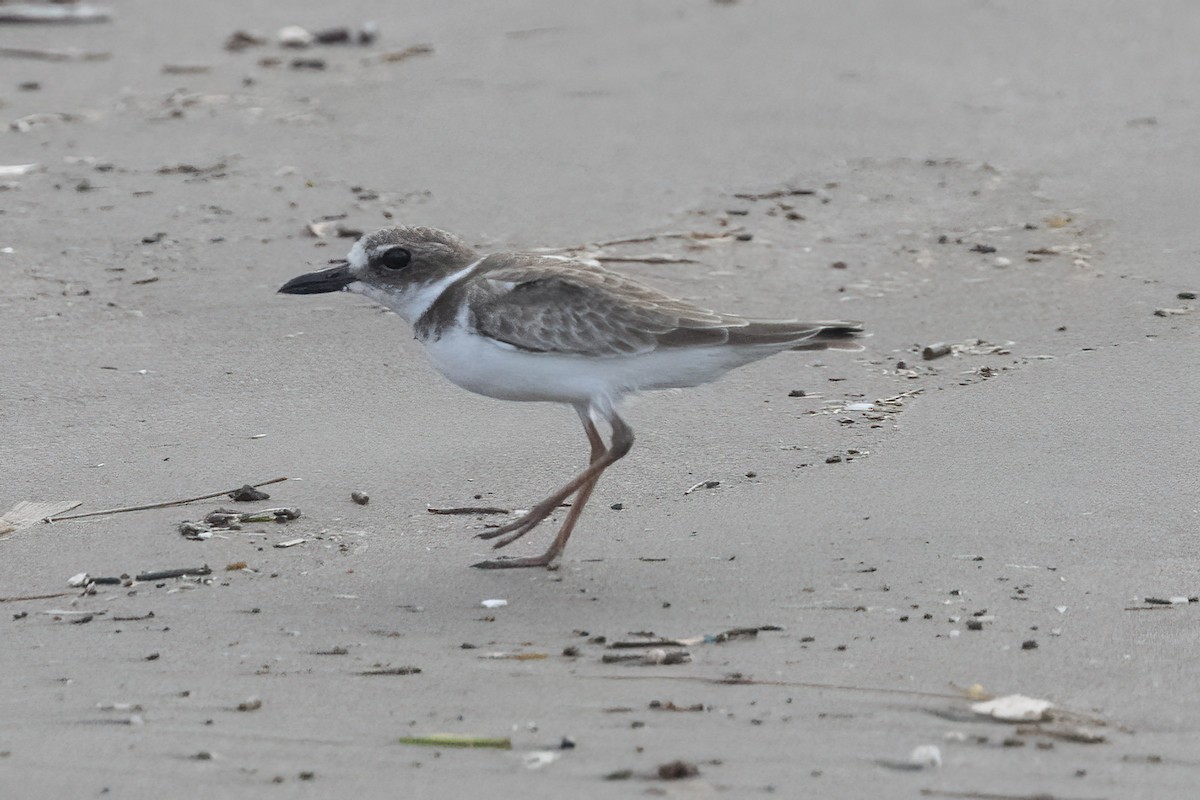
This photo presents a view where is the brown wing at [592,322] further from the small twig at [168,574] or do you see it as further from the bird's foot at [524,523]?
the small twig at [168,574]

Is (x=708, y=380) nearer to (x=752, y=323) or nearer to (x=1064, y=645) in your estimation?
(x=752, y=323)

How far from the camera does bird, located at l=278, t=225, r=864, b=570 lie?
564 centimetres

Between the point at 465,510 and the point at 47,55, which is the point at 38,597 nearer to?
the point at 465,510

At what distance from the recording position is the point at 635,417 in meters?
6.83

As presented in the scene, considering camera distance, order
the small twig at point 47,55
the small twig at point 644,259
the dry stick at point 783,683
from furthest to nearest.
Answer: the small twig at point 47,55
the small twig at point 644,259
the dry stick at point 783,683

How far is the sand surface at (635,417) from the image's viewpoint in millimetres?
4188

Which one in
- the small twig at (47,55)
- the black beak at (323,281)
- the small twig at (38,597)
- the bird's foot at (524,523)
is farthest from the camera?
the small twig at (47,55)

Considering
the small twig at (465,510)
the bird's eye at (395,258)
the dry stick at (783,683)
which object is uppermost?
the bird's eye at (395,258)

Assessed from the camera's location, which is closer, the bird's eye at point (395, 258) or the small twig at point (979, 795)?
the small twig at point (979, 795)

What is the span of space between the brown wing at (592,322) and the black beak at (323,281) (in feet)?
1.86

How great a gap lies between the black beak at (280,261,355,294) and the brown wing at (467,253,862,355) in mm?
567

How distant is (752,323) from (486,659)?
1.67 metres

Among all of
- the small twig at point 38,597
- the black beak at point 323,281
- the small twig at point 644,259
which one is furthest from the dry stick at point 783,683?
the small twig at point 644,259

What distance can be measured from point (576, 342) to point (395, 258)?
0.78m
